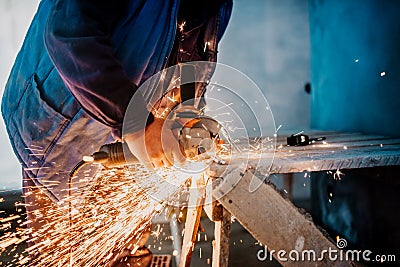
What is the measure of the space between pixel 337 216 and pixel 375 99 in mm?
1038

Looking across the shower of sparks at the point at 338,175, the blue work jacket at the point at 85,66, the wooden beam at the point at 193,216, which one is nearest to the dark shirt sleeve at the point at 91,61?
the blue work jacket at the point at 85,66

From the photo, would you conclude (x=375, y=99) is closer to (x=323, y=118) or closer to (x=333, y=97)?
(x=333, y=97)

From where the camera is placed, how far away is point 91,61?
1.25 m

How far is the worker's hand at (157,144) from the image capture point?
49.2 inches

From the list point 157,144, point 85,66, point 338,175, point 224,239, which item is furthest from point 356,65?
point 85,66

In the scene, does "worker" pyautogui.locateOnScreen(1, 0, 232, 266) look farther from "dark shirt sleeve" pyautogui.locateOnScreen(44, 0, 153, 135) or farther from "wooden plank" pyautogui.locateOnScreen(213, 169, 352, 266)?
"wooden plank" pyautogui.locateOnScreen(213, 169, 352, 266)

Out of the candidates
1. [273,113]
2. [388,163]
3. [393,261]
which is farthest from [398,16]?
[273,113]

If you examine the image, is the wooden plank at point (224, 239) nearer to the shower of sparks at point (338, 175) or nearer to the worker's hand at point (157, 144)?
the worker's hand at point (157, 144)

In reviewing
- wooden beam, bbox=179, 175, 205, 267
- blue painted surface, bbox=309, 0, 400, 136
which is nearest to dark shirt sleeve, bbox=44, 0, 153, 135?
wooden beam, bbox=179, 175, 205, 267

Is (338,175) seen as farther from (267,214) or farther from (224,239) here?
(267,214)

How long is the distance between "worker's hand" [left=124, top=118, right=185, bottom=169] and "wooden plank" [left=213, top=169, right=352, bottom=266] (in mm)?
254

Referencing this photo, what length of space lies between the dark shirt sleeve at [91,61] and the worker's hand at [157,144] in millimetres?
29

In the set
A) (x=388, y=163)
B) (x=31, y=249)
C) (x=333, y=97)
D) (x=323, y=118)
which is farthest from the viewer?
(x=323, y=118)

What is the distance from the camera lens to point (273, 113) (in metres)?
4.13
